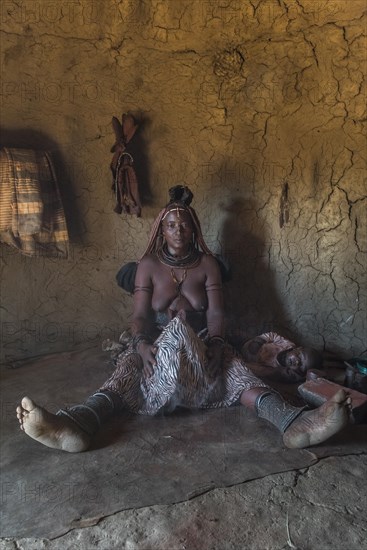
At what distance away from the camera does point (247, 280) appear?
3836 millimetres

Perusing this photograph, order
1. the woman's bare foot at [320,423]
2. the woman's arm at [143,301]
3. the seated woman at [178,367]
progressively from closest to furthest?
1. the woman's bare foot at [320,423]
2. the seated woman at [178,367]
3. the woman's arm at [143,301]

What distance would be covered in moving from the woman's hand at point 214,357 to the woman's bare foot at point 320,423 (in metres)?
0.59

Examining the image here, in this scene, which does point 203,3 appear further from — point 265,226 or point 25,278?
point 25,278

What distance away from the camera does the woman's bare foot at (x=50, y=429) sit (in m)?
2.14

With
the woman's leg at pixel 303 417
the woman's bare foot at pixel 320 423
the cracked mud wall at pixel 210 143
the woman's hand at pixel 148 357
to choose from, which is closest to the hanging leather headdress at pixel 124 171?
the cracked mud wall at pixel 210 143

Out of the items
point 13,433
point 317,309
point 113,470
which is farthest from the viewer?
point 317,309

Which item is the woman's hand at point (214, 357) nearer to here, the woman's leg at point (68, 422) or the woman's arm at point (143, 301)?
the woman's arm at point (143, 301)

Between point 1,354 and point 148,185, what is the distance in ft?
5.68

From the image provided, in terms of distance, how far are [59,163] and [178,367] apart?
1.95m

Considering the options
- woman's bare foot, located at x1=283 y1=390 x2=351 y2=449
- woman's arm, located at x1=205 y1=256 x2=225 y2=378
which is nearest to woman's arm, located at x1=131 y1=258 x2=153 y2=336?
woman's arm, located at x1=205 y1=256 x2=225 y2=378

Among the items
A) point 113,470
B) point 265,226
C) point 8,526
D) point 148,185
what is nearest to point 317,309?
point 265,226

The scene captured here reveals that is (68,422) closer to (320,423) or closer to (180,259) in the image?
(320,423)

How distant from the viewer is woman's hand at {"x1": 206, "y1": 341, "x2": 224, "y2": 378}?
2.78 metres

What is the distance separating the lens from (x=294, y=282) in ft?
12.2
